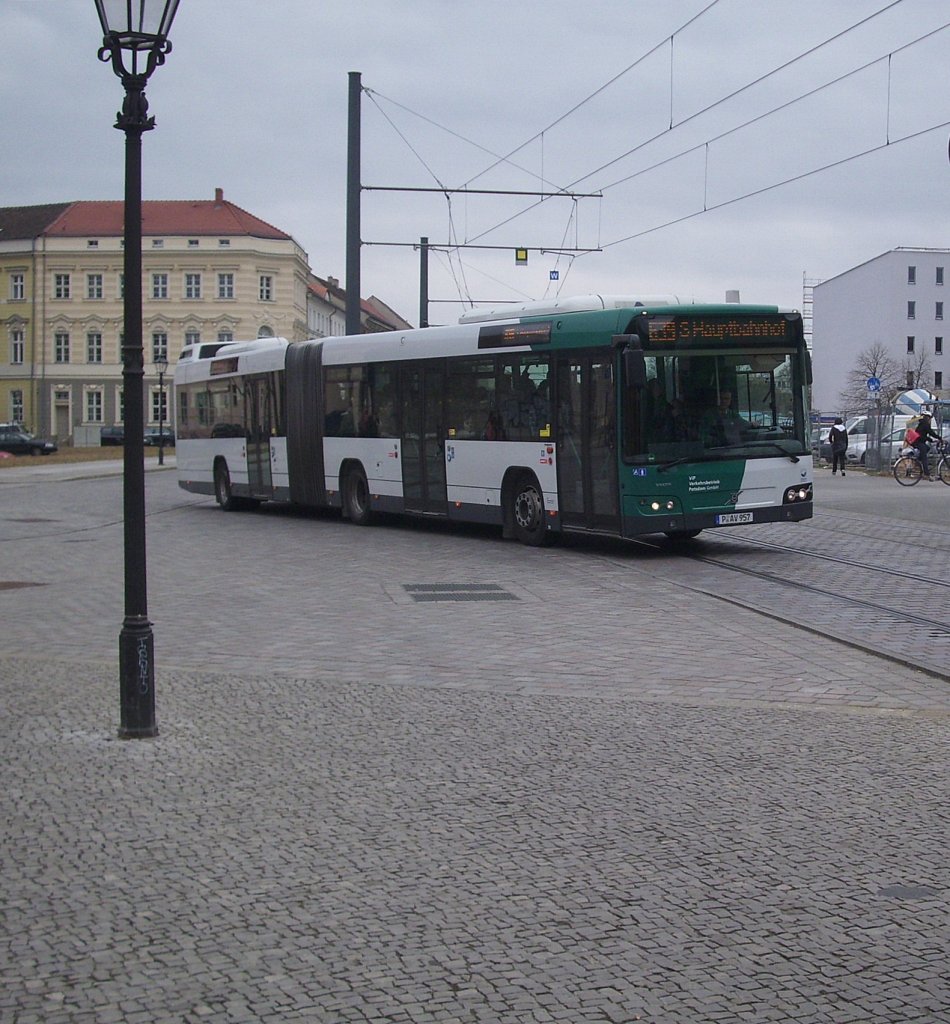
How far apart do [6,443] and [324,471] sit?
181 feet

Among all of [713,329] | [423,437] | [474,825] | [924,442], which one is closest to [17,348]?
[924,442]

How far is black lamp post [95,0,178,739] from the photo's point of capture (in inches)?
280

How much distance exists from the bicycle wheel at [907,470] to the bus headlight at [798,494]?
61.5ft

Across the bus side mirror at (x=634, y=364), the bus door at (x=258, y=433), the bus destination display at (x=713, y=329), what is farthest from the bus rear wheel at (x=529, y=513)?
the bus door at (x=258, y=433)

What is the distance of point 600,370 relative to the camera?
55.1 feet

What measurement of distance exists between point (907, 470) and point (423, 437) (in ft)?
60.1

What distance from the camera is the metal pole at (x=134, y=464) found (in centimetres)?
726

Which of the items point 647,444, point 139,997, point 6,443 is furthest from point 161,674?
point 6,443

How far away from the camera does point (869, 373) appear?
310 ft

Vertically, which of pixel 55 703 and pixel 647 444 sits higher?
pixel 647 444

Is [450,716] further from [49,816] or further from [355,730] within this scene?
[49,816]

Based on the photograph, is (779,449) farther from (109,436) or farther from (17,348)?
(17,348)

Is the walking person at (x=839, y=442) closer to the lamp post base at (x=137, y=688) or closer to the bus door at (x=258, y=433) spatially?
the bus door at (x=258, y=433)

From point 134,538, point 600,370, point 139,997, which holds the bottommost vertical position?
point 139,997
